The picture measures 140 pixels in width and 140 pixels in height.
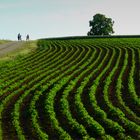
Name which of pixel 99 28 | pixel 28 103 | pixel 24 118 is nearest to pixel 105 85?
pixel 28 103

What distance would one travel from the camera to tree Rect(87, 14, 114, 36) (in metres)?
136

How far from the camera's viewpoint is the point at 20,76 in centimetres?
3512

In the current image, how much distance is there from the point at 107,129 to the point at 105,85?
10.1 metres

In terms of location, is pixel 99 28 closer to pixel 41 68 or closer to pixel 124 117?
pixel 41 68

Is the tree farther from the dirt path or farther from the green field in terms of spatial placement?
the green field

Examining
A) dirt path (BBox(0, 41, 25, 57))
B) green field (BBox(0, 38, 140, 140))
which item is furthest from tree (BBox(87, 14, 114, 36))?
green field (BBox(0, 38, 140, 140))

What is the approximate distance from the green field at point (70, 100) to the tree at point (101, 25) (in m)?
92.6

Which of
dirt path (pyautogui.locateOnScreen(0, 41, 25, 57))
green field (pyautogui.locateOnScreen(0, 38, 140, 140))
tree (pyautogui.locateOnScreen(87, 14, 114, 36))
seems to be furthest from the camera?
tree (pyautogui.locateOnScreen(87, 14, 114, 36))

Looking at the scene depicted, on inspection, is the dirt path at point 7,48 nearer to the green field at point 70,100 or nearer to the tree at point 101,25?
the green field at point 70,100

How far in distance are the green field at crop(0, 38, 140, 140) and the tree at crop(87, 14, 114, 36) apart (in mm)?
92647

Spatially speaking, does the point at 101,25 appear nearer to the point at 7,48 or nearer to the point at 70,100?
the point at 7,48

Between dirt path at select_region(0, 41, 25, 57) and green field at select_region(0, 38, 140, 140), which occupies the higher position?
green field at select_region(0, 38, 140, 140)

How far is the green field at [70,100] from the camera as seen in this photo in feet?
64.0

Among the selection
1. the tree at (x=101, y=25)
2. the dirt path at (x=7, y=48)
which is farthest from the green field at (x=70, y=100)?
the tree at (x=101, y=25)
